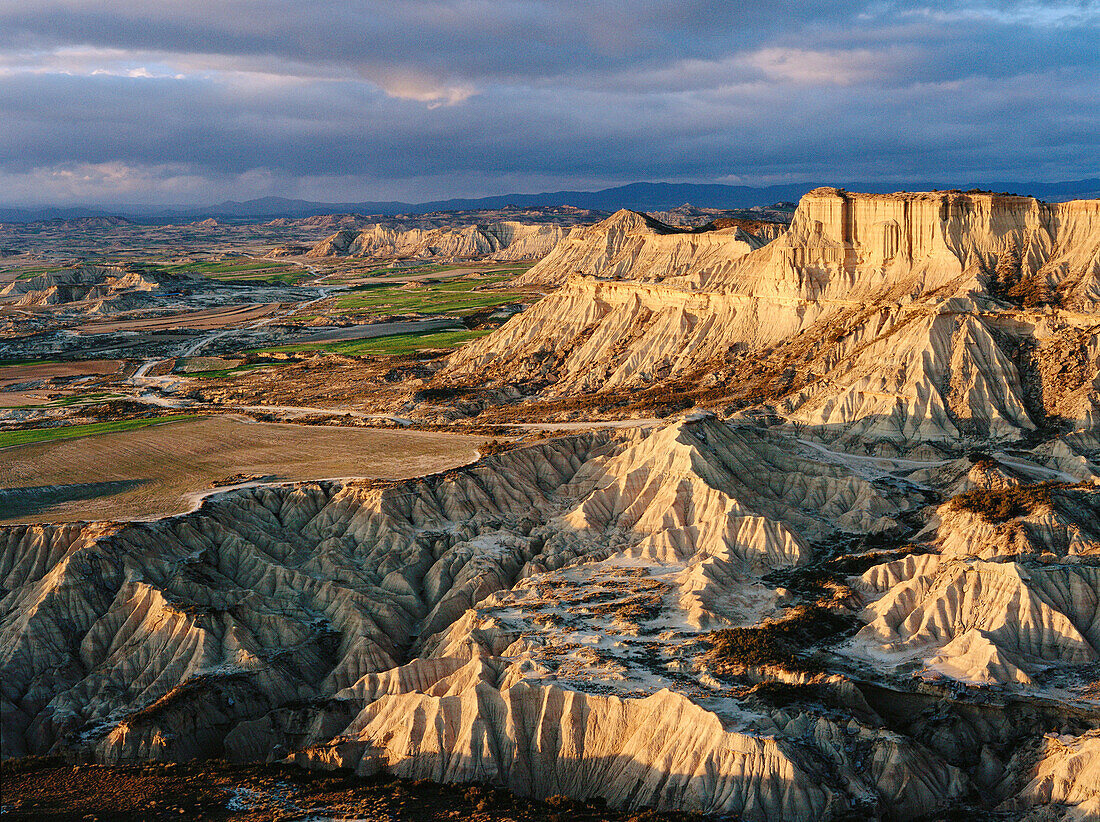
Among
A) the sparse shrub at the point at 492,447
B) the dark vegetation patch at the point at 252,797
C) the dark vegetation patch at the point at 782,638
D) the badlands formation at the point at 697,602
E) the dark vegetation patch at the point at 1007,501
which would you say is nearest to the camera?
the dark vegetation patch at the point at 252,797

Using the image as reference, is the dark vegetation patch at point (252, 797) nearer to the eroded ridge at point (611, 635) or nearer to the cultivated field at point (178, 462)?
the eroded ridge at point (611, 635)

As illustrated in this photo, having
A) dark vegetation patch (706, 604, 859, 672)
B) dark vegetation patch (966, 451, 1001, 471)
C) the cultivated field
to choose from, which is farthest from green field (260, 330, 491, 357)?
dark vegetation patch (706, 604, 859, 672)

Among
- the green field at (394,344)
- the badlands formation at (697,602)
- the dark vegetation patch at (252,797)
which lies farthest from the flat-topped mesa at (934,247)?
the dark vegetation patch at (252,797)

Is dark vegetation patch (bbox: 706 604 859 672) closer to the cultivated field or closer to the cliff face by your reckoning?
the cultivated field

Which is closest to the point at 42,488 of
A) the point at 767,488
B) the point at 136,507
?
the point at 136,507

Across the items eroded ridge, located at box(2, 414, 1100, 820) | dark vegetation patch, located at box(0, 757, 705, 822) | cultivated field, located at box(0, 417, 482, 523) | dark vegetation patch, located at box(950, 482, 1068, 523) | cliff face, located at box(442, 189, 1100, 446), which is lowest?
dark vegetation patch, located at box(0, 757, 705, 822)

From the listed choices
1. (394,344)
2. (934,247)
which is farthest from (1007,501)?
(394,344)
